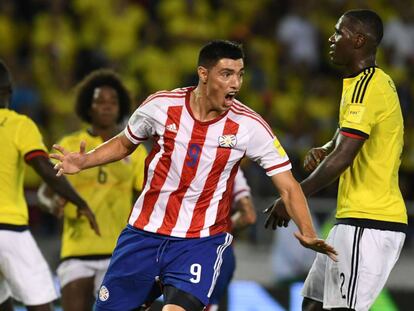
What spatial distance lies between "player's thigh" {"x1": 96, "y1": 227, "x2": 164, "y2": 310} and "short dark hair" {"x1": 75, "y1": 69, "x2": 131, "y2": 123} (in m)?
2.05

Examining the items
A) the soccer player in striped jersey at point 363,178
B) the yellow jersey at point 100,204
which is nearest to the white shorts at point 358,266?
the soccer player in striped jersey at point 363,178

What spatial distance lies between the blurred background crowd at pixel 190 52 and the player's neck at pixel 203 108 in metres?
6.02

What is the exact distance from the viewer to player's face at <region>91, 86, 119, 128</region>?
7426 mm

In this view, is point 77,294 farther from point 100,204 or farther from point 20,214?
point 20,214

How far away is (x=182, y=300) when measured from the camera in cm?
562

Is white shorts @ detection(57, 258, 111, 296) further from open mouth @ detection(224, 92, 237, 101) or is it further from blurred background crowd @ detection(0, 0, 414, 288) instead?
blurred background crowd @ detection(0, 0, 414, 288)

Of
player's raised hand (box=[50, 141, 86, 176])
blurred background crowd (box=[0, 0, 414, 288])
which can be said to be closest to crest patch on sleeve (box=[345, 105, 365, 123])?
player's raised hand (box=[50, 141, 86, 176])

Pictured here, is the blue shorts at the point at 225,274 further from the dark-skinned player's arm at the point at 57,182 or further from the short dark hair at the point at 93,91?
the short dark hair at the point at 93,91

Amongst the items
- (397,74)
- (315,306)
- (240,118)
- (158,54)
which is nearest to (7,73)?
(240,118)

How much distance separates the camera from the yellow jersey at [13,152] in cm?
657

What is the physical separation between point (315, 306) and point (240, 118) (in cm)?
125

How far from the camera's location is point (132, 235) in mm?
5871

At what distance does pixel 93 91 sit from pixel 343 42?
2.38 meters

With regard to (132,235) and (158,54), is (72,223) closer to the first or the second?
(132,235)
